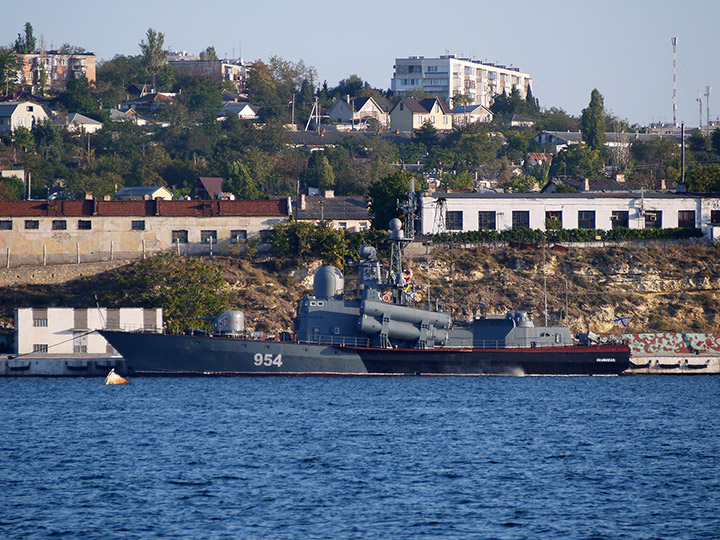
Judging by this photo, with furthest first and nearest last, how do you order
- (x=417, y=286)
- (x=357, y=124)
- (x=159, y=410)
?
1. (x=357, y=124)
2. (x=417, y=286)
3. (x=159, y=410)

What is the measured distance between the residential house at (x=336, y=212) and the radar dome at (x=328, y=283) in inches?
1053

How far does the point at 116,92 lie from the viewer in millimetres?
178625

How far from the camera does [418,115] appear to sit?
551ft

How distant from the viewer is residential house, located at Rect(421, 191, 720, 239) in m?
89.7

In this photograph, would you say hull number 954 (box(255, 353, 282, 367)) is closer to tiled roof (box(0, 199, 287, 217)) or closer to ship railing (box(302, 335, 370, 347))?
ship railing (box(302, 335, 370, 347))

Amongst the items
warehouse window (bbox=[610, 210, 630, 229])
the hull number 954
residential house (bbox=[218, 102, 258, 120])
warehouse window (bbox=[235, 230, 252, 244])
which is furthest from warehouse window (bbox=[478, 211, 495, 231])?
residential house (bbox=[218, 102, 258, 120])

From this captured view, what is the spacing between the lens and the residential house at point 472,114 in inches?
6900

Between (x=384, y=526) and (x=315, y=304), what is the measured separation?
33.7 m

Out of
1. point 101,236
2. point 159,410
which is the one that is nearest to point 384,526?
point 159,410

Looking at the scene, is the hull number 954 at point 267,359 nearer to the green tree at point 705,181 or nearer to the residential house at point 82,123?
the green tree at point 705,181

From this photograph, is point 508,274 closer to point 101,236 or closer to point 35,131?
point 101,236

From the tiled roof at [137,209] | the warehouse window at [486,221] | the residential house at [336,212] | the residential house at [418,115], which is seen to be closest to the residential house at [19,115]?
the residential house at [418,115]

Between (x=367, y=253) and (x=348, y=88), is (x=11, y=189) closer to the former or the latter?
(x=367, y=253)

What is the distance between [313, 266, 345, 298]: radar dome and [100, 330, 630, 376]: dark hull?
126 inches
